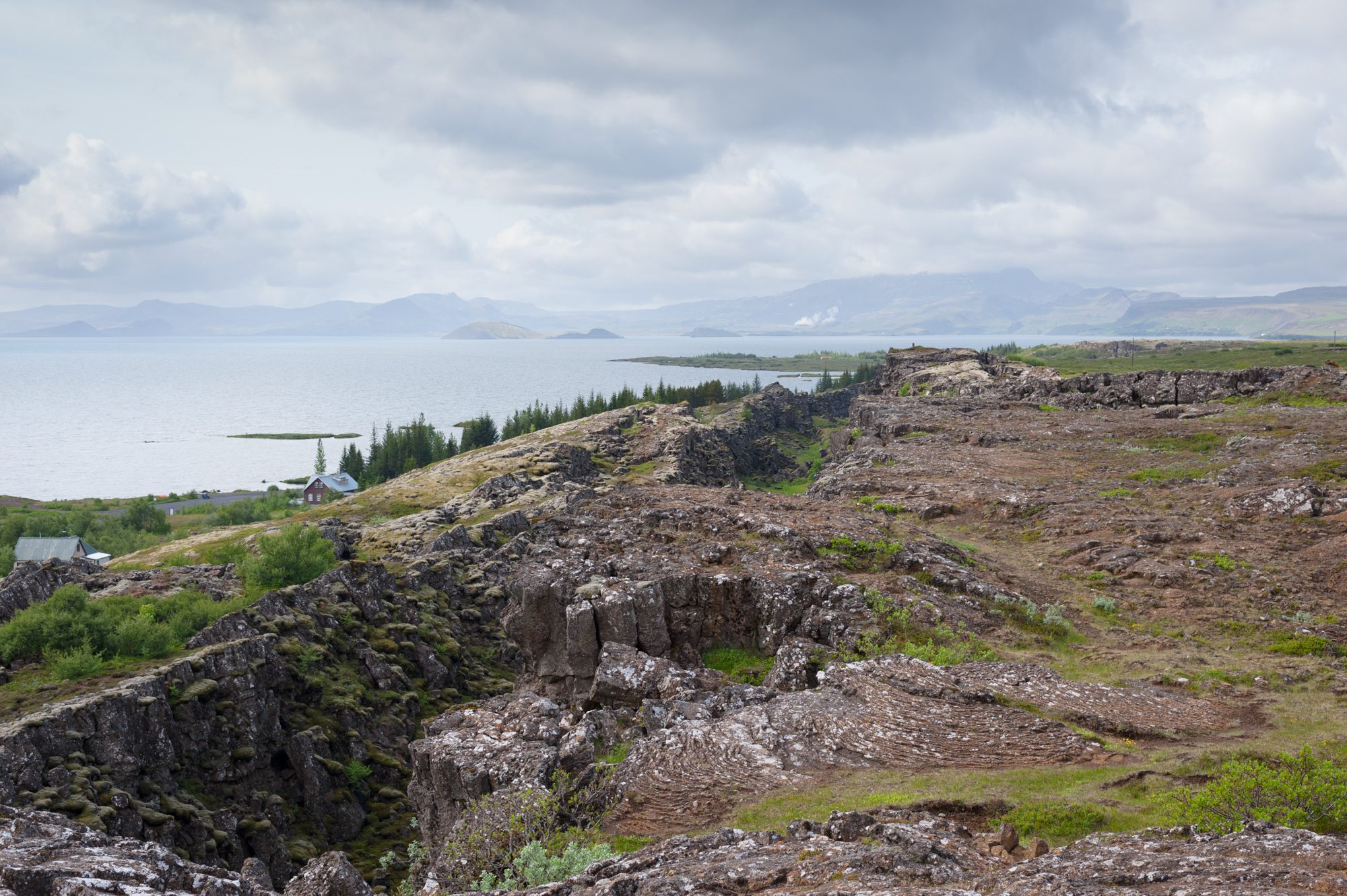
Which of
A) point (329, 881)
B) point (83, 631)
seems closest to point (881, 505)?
point (329, 881)

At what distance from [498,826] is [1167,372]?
8685 cm

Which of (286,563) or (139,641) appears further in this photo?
(286,563)

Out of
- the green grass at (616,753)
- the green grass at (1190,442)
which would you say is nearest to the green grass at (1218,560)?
the green grass at (1190,442)

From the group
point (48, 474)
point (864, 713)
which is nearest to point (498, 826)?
point (864, 713)

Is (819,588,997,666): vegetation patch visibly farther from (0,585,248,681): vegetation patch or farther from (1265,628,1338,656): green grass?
(0,585,248,681): vegetation patch

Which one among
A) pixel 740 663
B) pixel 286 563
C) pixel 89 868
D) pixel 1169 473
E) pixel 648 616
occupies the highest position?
pixel 1169 473

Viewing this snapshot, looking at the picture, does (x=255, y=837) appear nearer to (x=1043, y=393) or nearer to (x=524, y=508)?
(x=524, y=508)

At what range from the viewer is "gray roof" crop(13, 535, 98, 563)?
3516 inches

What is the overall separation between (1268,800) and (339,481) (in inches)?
5288

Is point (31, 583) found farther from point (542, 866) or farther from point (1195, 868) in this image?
point (1195, 868)

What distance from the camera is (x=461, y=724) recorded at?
21.2 m

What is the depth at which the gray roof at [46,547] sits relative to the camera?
89.3 metres

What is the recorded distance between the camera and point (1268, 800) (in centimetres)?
1280

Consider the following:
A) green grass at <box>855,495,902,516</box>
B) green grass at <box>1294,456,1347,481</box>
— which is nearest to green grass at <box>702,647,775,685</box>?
green grass at <box>855,495,902,516</box>
